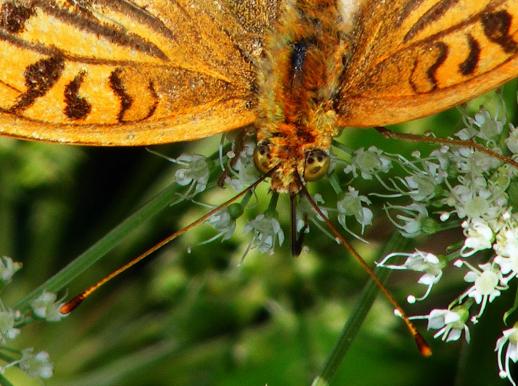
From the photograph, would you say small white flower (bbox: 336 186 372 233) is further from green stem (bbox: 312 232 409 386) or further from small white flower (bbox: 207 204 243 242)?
small white flower (bbox: 207 204 243 242)

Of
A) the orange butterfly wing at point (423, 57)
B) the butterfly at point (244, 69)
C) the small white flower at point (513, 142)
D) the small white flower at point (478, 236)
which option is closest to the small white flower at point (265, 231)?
the butterfly at point (244, 69)

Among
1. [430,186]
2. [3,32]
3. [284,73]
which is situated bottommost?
[430,186]

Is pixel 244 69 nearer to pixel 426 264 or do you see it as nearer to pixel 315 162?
pixel 315 162

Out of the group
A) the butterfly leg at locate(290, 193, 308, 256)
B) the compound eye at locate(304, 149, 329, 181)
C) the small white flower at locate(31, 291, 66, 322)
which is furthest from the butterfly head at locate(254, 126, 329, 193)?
the small white flower at locate(31, 291, 66, 322)

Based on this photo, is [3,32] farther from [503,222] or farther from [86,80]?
[503,222]

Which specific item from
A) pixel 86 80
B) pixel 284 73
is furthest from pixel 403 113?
pixel 86 80

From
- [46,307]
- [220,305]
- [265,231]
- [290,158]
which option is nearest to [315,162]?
[290,158]
